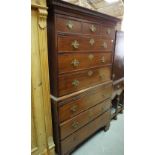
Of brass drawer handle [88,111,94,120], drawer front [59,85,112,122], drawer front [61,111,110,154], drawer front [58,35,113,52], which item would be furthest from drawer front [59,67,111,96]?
drawer front [61,111,110,154]

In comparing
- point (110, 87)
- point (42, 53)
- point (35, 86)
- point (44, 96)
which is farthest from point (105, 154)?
point (42, 53)

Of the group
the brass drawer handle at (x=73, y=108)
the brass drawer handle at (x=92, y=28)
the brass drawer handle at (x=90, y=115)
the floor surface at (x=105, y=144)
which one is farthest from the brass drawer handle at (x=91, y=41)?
the floor surface at (x=105, y=144)

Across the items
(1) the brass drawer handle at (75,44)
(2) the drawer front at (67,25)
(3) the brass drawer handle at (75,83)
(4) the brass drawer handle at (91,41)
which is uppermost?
A: (2) the drawer front at (67,25)

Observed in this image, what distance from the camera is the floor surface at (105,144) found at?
1.71 m

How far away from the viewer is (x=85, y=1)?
2098 mm

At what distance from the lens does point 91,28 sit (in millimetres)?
1489

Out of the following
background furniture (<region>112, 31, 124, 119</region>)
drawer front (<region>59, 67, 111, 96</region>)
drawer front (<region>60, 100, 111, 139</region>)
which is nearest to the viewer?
drawer front (<region>59, 67, 111, 96</region>)

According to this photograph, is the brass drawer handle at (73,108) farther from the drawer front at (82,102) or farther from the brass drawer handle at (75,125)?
the brass drawer handle at (75,125)

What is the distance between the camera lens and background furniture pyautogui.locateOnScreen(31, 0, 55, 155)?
1.12m

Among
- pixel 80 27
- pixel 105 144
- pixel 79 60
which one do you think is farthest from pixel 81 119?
pixel 80 27

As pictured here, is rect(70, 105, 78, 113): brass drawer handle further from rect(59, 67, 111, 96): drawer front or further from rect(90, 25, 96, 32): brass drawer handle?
rect(90, 25, 96, 32): brass drawer handle

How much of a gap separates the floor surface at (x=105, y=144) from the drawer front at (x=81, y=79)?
2.71 ft
